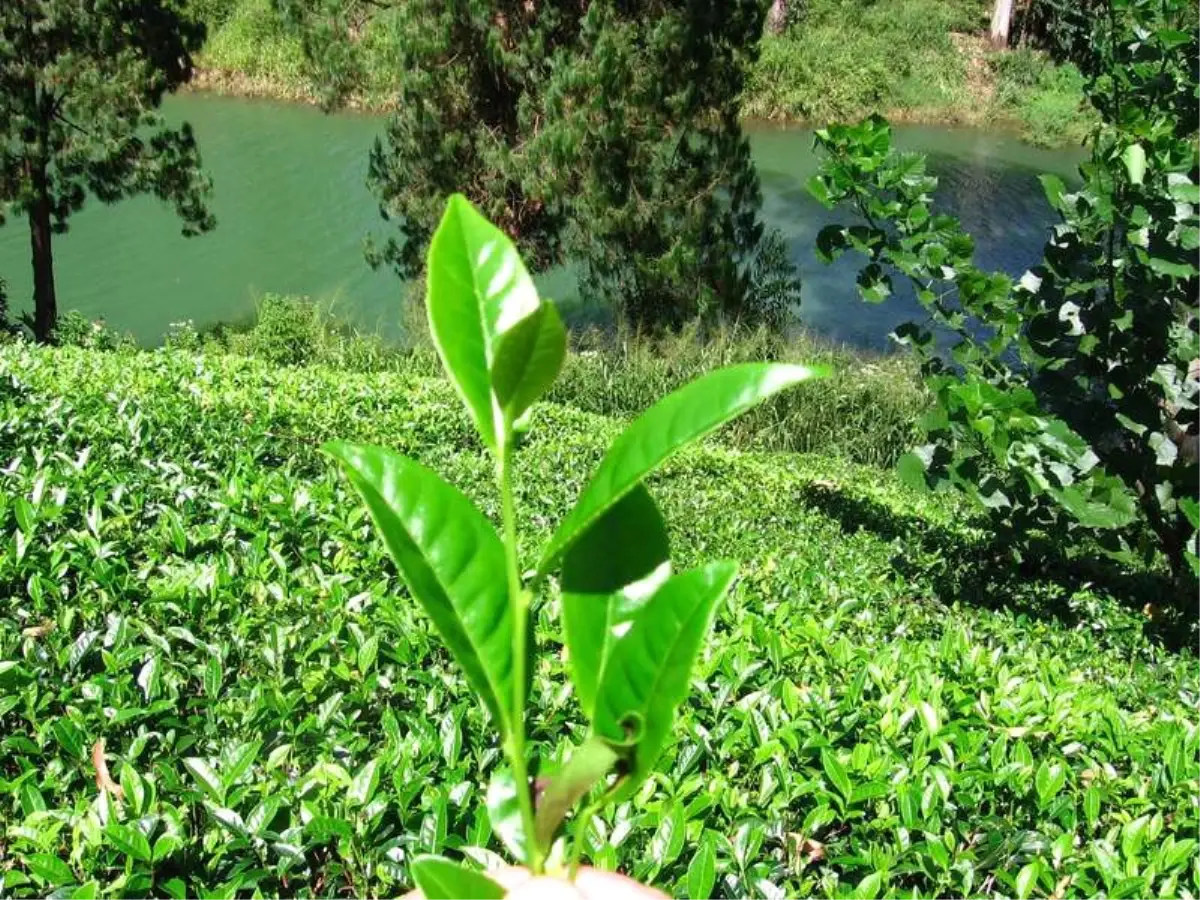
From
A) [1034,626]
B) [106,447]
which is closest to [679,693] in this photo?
[106,447]

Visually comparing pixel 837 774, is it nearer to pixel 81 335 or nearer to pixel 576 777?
pixel 576 777

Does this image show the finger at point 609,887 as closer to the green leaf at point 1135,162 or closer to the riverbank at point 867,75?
the green leaf at point 1135,162

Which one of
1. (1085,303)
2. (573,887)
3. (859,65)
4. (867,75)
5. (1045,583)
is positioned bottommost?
(1045,583)

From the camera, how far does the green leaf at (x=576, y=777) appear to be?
1.94 feet

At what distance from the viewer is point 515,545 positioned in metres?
0.64

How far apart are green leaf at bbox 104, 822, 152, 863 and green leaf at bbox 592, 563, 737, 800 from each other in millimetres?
761

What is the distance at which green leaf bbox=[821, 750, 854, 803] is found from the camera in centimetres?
146

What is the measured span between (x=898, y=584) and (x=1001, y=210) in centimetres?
1282

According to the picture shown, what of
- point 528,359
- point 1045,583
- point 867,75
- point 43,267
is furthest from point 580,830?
point 867,75

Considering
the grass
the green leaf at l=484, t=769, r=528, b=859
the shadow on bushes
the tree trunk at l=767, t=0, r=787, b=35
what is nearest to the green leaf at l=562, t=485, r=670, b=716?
the green leaf at l=484, t=769, r=528, b=859

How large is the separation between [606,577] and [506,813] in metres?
0.19

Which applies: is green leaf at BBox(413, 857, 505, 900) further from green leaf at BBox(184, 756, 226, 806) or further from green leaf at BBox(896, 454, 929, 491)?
green leaf at BBox(896, 454, 929, 491)

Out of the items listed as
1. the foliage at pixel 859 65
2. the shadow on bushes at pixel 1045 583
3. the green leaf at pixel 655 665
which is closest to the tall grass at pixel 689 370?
the shadow on bushes at pixel 1045 583

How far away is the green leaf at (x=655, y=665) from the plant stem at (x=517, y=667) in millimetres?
53
